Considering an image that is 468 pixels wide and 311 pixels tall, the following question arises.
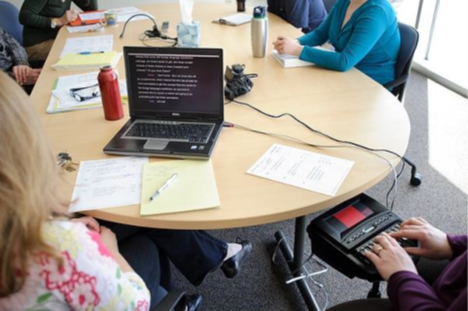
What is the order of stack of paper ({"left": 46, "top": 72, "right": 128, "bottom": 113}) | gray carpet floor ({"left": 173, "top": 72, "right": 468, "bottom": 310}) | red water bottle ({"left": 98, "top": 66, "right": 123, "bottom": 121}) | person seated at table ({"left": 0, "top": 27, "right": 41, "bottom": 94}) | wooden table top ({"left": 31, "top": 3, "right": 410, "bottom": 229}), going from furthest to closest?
1. person seated at table ({"left": 0, "top": 27, "right": 41, "bottom": 94})
2. gray carpet floor ({"left": 173, "top": 72, "right": 468, "bottom": 310})
3. stack of paper ({"left": 46, "top": 72, "right": 128, "bottom": 113})
4. red water bottle ({"left": 98, "top": 66, "right": 123, "bottom": 121})
5. wooden table top ({"left": 31, "top": 3, "right": 410, "bottom": 229})

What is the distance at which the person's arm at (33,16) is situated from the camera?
8.52 ft

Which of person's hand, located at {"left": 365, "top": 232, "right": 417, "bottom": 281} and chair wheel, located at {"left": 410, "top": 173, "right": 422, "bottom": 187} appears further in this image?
chair wheel, located at {"left": 410, "top": 173, "right": 422, "bottom": 187}

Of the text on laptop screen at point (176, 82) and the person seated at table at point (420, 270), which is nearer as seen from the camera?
the person seated at table at point (420, 270)

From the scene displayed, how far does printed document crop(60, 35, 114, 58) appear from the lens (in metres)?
2.11

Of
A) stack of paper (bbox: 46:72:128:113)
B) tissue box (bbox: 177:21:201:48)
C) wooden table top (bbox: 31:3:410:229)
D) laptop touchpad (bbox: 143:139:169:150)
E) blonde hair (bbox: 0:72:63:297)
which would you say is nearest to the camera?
blonde hair (bbox: 0:72:63:297)

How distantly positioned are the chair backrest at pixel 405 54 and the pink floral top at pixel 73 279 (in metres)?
1.62

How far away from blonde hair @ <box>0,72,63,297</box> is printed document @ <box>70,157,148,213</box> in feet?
0.88

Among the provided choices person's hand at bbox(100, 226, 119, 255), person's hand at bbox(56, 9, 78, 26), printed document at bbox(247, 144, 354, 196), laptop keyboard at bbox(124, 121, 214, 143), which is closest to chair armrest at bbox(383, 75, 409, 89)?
printed document at bbox(247, 144, 354, 196)

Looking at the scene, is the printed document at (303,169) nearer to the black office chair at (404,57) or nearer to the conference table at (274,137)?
the conference table at (274,137)

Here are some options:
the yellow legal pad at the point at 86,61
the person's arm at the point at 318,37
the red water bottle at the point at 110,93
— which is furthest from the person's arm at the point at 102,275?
the person's arm at the point at 318,37

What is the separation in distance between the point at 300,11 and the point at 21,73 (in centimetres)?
176

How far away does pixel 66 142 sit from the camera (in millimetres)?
1278

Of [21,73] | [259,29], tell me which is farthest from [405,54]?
[21,73]

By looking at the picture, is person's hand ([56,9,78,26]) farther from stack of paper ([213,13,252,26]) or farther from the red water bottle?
the red water bottle
